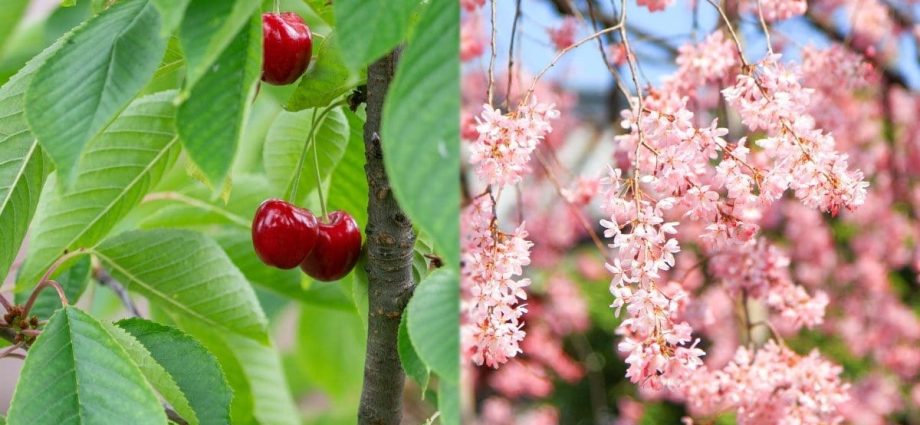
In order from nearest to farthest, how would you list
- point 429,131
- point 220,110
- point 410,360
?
point 429,131 < point 220,110 < point 410,360

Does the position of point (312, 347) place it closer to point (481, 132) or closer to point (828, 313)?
point (481, 132)

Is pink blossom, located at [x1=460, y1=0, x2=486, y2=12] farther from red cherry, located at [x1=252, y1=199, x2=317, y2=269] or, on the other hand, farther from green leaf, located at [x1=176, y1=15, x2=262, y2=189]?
green leaf, located at [x1=176, y1=15, x2=262, y2=189]

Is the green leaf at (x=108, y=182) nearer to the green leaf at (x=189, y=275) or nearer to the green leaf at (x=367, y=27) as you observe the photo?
the green leaf at (x=189, y=275)

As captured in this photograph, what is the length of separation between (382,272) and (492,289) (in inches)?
3.6

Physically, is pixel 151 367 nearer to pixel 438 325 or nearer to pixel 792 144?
pixel 438 325

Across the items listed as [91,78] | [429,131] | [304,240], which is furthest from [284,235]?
[429,131]

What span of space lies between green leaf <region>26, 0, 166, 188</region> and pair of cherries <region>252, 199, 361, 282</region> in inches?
8.5

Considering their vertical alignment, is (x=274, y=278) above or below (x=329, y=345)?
below

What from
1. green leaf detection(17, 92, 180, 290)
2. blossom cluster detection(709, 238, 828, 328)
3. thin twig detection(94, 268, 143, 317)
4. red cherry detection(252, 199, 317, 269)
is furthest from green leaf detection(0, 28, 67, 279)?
blossom cluster detection(709, 238, 828, 328)

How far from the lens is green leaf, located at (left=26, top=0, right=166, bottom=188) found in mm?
538

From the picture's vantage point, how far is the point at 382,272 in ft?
2.34

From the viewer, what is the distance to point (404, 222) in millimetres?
689

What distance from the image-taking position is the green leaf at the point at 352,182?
905mm

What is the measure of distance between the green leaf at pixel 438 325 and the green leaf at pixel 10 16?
12.9 inches
